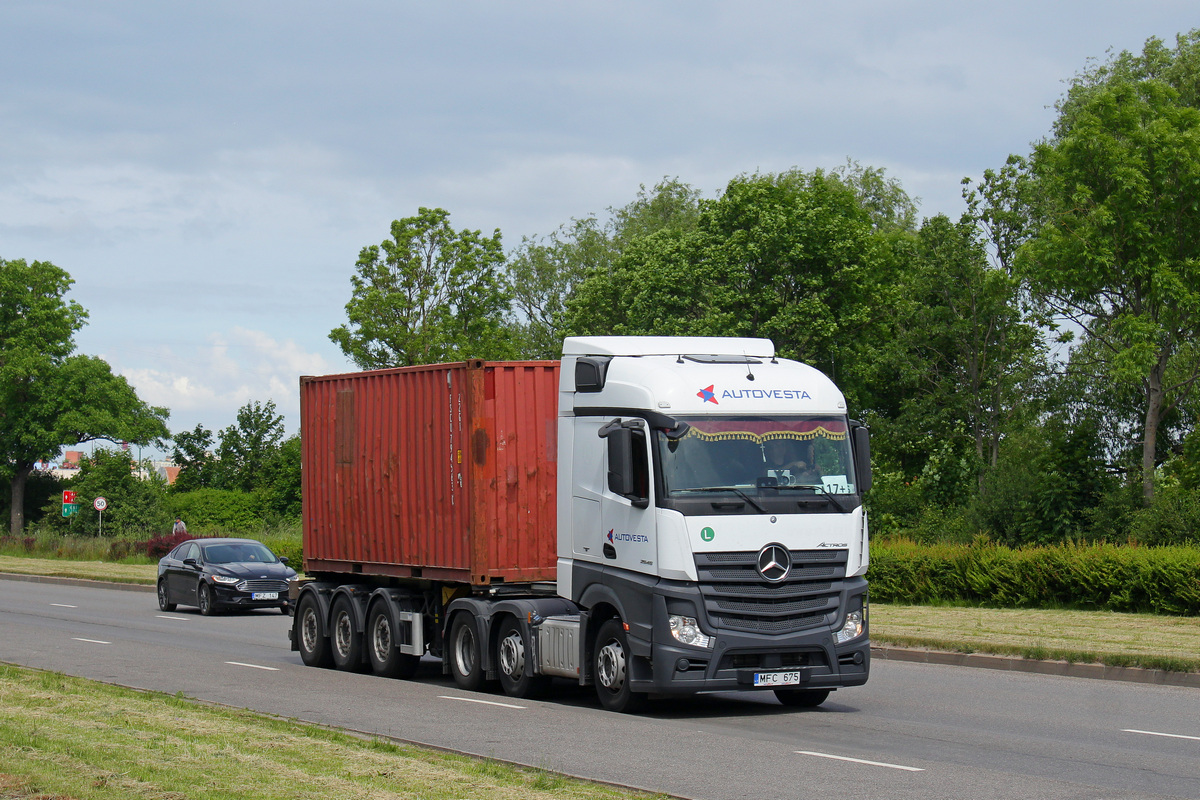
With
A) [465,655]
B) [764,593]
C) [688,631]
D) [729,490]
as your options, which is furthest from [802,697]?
[465,655]

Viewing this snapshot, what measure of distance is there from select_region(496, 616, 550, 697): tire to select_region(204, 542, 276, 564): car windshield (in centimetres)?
1508

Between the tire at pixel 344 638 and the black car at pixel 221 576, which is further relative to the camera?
the black car at pixel 221 576

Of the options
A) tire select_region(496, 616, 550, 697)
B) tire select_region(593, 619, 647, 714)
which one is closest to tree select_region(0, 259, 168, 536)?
tire select_region(496, 616, 550, 697)

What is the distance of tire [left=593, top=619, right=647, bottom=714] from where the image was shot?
12.0 metres

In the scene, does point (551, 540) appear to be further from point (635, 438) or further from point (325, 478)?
point (325, 478)

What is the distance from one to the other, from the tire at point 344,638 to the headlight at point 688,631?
5.92 meters

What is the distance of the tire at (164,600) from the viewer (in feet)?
91.4

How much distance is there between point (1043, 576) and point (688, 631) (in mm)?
13708

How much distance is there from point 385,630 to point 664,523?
547 cm

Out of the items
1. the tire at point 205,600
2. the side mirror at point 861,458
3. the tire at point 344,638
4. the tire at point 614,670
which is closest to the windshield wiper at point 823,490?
the side mirror at point 861,458

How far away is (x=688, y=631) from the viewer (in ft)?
37.5

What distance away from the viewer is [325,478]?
17.1 meters

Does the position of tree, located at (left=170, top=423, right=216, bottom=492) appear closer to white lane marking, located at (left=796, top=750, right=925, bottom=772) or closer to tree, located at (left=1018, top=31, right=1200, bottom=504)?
tree, located at (left=1018, top=31, right=1200, bottom=504)

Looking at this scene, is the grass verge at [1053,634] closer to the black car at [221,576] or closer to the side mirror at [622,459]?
the side mirror at [622,459]
